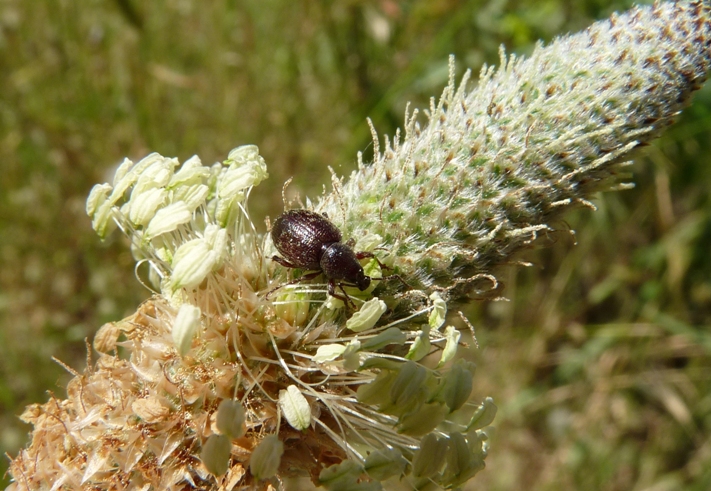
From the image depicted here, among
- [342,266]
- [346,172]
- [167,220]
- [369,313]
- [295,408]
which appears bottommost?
[295,408]

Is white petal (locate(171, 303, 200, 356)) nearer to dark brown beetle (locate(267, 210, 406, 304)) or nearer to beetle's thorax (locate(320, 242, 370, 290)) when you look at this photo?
dark brown beetle (locate(267, 210, 406, 304))

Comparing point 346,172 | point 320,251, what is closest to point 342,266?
point 320,251

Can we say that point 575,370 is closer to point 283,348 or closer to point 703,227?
point 703,227

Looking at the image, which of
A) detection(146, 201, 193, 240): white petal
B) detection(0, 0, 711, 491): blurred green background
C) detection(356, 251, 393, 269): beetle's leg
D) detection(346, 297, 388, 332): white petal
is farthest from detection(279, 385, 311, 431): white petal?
detection(0, 0, 711, 491): blurred green background

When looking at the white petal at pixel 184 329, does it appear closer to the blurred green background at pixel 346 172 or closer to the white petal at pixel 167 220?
the white petal at pixel 167 220

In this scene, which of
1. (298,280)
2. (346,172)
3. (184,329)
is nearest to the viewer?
(184,329)

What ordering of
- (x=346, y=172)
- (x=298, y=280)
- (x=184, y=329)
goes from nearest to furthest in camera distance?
(x=184, y=329), (x=298, y=280), (x=346, y=172)

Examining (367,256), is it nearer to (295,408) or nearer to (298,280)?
(298,280)
